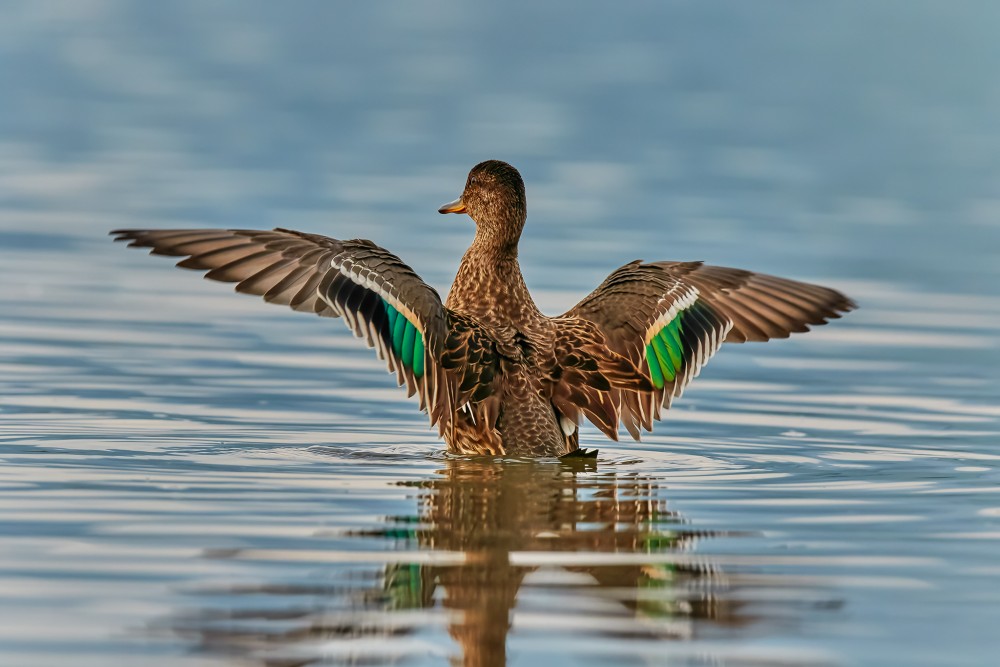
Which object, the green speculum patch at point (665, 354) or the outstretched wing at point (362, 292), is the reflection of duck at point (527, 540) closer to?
the outstretched wing at point (362, 292)

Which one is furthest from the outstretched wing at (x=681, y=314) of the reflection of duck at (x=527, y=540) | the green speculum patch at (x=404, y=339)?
→ the green speculum patch at (x=404, y=339)

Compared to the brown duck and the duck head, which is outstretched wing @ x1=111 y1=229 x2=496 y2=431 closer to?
the brown duck

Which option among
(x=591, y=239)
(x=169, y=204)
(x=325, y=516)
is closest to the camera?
(x=325, y=516)

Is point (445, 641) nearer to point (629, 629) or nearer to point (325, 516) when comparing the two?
point (629, 629)

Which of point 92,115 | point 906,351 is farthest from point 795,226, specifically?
point 92,115

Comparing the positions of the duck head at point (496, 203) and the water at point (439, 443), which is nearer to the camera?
the water at point (439, 443)

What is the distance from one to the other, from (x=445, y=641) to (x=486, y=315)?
15.1ft

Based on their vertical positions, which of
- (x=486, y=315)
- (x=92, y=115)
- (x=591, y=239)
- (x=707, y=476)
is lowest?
(x=707, y=476)

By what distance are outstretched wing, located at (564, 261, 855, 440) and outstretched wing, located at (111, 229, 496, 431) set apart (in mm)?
1004

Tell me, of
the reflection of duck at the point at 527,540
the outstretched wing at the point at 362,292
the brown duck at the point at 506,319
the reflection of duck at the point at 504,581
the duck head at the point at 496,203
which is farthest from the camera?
the duck head at the point at 496,203

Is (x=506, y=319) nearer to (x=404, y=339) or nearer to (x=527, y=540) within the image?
(x=404, y=339)

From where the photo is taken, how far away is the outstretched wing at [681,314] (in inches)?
420

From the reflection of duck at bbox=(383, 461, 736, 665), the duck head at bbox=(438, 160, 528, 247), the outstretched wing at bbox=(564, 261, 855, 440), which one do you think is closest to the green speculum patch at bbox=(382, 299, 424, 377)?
the reflection of duck at bbox=(383, 461, 736, 665)

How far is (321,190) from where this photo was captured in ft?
66.5
